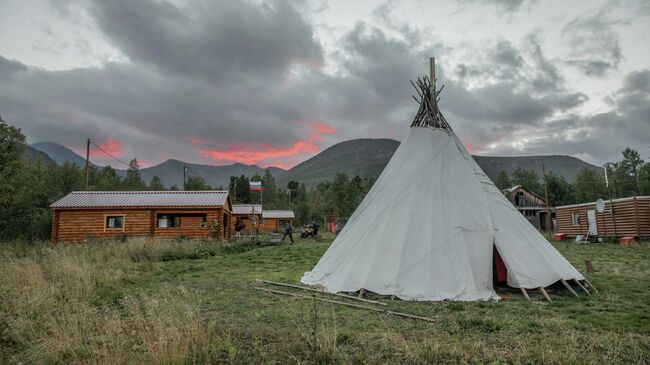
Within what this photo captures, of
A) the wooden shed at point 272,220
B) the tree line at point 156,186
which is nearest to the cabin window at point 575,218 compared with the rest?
the tree line at point 156,186

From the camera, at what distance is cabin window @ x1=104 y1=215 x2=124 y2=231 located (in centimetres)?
2273

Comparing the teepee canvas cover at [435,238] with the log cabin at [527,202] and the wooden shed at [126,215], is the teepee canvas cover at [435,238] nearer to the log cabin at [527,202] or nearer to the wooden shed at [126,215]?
the wooden shed at [126,215]

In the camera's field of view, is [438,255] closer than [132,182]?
Yes

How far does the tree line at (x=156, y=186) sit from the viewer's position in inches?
909

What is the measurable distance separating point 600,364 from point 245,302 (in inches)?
205

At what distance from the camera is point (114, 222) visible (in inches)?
905

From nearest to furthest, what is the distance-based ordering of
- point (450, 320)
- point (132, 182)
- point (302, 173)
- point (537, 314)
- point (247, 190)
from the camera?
point (450, 320)
point (537, 314)
point (132, 182)
point (247, 190)
point (302, 173)

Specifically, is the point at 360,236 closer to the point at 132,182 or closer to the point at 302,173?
the point at 132,182

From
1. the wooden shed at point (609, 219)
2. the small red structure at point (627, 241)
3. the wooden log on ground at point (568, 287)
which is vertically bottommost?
the small red structure at point (627, 241)

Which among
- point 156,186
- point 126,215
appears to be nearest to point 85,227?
point 126,215

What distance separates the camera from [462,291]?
675cm

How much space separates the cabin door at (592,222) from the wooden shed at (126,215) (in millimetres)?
24104

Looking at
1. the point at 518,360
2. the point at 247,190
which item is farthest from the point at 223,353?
the point at 247,190

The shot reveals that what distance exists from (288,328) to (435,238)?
3985 millimetres
